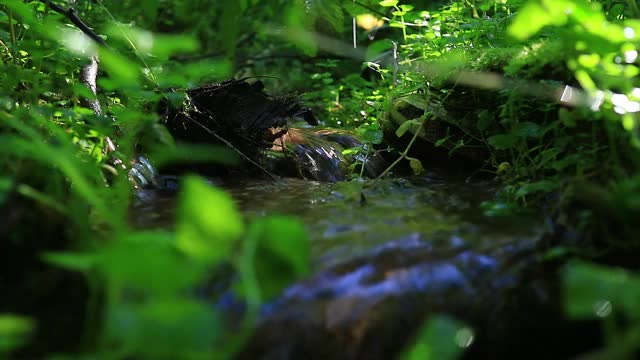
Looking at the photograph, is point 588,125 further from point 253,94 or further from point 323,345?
point 253,94

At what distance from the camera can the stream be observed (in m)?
1.29

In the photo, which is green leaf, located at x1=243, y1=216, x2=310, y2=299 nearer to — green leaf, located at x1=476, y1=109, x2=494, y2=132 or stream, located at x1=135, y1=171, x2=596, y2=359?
stream, located at x1=135, y1=171, x2=596, y2=359

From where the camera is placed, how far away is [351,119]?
624cm

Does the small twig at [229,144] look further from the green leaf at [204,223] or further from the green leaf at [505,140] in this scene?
the green leaf at [204,223]

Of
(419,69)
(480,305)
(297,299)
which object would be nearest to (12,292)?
(297,299)

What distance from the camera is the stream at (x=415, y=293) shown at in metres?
1.29

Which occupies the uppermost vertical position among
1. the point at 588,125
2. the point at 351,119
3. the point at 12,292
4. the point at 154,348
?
the point at 588,125

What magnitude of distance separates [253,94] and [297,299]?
255 centimetres

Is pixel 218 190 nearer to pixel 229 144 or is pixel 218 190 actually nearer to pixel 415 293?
pixel 415 293

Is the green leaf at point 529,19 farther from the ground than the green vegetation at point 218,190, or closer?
farther from the ground

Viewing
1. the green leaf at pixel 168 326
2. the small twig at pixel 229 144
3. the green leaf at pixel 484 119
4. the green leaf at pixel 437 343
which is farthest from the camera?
the small twig at pixel 229 144

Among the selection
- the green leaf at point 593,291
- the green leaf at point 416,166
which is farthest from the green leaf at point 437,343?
the green leaf at point 416,166

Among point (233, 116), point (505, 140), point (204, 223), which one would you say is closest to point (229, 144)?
point (233, 116)

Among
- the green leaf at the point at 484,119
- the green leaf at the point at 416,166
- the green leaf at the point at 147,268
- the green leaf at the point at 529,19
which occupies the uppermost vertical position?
the green leaf at the point at 529,19
